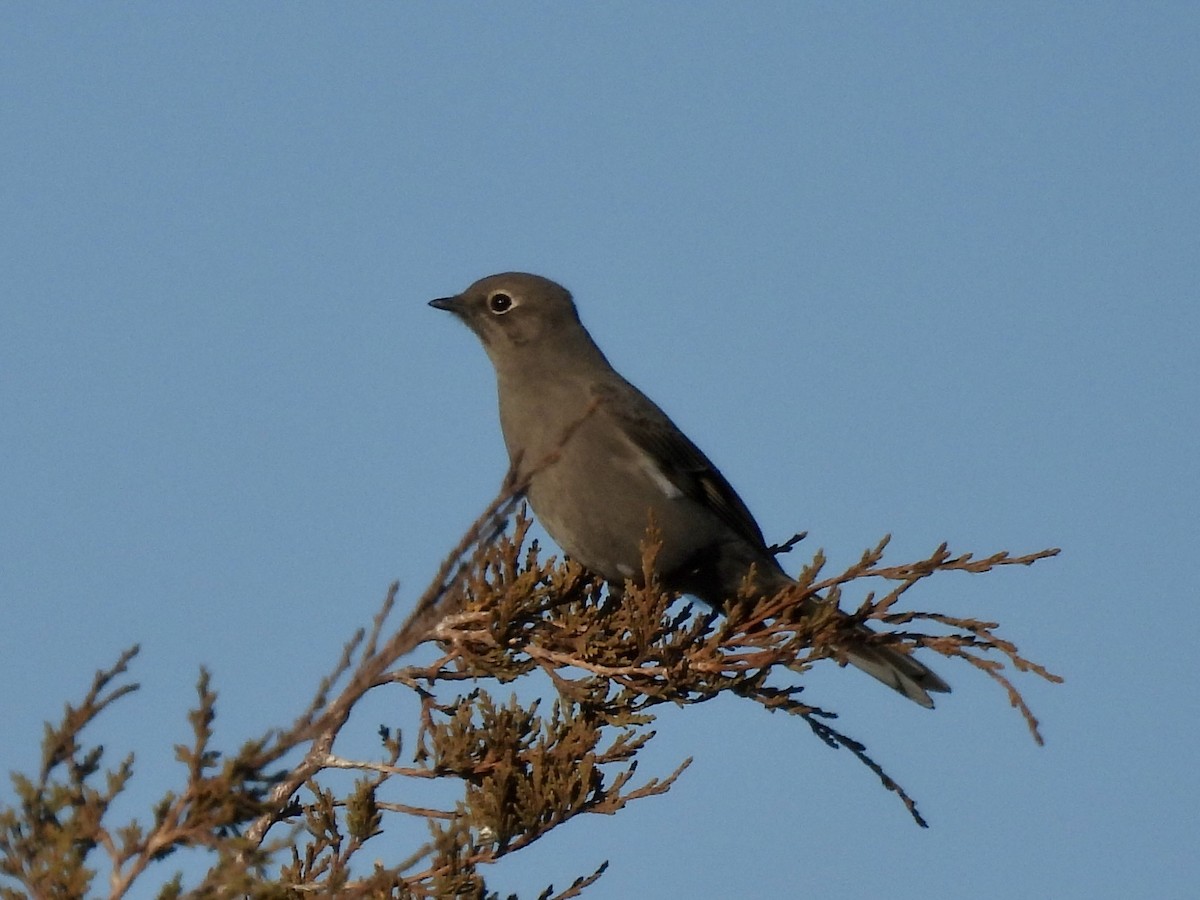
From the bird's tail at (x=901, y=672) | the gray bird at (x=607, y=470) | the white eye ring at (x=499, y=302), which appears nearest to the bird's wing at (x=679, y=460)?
the gray bird at (x=607, y=470)

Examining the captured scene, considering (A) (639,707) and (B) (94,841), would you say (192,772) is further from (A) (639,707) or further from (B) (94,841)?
(A) (639,707)

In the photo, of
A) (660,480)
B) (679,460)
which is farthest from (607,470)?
(679,460)

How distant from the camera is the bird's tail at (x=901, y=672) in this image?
814cm

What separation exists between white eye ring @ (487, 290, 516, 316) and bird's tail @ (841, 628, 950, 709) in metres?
3.25

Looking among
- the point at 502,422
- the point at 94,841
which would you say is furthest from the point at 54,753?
the point at 502,422

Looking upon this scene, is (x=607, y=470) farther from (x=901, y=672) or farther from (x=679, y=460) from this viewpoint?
(x=901, y=672)

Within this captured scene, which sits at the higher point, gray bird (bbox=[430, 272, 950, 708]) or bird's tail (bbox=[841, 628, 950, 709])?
gray bird (bbox=[430, 272, 950, 708])

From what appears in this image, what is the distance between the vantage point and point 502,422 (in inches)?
363

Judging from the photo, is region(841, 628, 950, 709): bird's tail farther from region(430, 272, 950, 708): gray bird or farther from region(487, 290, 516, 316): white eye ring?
region(487, 290, 516, 316): white eye ring

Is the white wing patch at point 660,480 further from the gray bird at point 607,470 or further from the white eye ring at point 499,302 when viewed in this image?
the white eye ring at point 499,302

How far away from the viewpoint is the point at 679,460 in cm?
911

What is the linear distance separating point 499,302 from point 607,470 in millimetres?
1717

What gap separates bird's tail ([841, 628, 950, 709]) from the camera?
26.7ft

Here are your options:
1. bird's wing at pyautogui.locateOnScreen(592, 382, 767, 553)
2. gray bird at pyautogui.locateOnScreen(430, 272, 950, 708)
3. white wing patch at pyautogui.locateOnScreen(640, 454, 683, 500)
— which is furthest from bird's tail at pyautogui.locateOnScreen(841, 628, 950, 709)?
white wing patch at pyautogui.locateOnScreen(640, 454, 683, 500)
